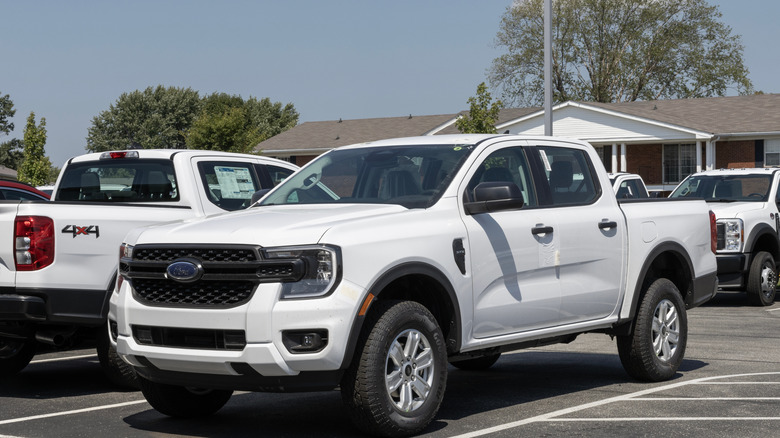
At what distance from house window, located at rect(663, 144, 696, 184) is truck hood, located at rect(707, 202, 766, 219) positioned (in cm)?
2800

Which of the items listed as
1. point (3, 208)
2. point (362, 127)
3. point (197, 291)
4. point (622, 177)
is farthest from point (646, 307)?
point (362, 127)

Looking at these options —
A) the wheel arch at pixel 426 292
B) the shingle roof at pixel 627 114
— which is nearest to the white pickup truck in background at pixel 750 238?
the wheel arch at pixel 426 292

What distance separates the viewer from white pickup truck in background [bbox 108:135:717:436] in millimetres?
6012

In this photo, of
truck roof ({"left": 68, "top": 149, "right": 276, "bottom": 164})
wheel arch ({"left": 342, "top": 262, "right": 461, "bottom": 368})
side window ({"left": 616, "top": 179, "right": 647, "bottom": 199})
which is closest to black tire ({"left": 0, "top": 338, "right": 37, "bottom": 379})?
truck roof ({"left": 68, "top": 149, "right": 276, "bottom": 164})

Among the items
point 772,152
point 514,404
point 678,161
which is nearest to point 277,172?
point 514,404

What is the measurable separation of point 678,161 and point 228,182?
3673 cm

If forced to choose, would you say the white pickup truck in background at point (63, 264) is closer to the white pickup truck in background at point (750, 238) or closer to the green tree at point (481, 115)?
the white pickup truck in background at point (750, 238)

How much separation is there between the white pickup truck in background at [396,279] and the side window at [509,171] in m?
0.01

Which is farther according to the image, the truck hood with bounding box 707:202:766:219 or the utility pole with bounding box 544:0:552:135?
the utility pole with bounding box 544:0:552:135

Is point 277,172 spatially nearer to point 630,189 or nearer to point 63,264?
point 63,264

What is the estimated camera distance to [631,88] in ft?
213

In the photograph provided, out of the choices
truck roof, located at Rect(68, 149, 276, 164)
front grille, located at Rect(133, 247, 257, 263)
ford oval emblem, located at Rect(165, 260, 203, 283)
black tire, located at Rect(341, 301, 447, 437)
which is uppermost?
truck roof, located at Rect(68, 149, 276, 164)

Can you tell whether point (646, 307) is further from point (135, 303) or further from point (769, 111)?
point (769, 111)

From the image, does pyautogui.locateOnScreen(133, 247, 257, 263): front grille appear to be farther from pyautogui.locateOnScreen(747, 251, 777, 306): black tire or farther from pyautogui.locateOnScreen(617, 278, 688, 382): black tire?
pyautogui.locateOnScreen(747, 251, 777, 306): black tire
